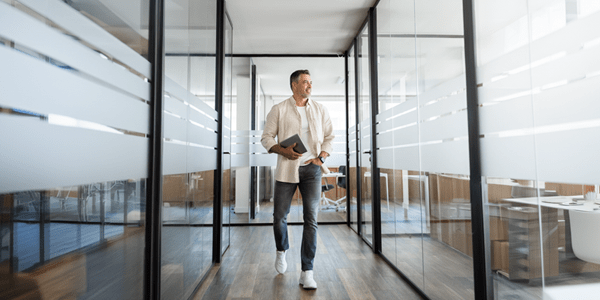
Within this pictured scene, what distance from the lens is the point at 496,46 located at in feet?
4.33

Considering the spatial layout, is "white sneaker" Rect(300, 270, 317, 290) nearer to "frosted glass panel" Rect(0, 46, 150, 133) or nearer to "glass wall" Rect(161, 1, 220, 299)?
"glass wall" Rect(161, 1, 220, 299)

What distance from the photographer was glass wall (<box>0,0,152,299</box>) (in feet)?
2.42

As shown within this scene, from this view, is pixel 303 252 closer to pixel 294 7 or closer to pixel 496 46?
pixel 496 46

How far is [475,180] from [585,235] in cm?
55

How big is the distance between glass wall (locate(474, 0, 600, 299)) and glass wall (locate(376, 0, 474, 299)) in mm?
215

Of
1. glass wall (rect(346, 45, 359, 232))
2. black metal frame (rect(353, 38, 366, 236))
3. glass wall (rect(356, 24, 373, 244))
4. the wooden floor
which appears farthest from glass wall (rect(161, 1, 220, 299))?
glass wall (rect(346, 45, 359, 232))

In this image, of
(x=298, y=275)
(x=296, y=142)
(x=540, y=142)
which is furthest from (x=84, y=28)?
(x=298, y=275)

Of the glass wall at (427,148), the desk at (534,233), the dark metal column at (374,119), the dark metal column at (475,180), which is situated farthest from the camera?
the dark metal column at (374,119)

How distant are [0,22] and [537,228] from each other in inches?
66.3

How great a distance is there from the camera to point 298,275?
2.46 meters

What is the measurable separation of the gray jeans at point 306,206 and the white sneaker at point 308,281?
34 mm

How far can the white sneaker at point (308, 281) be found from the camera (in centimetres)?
216

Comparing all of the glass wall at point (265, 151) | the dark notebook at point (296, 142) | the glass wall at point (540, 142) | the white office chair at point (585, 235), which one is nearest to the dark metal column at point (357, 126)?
the glass wall at point (265, 151)

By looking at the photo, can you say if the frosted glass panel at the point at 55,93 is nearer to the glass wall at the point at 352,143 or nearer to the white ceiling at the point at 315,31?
the white ceiling at the point at 315,31
